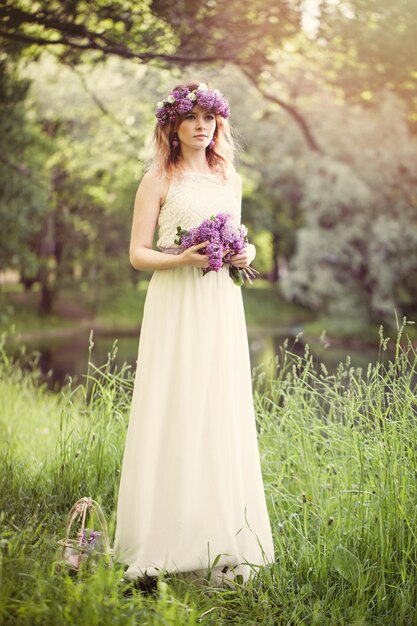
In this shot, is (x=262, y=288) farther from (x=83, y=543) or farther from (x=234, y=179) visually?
(x=83, y=543)

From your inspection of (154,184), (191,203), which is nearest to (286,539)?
(191,203)

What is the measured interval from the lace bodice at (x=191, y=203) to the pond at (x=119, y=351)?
10.3m

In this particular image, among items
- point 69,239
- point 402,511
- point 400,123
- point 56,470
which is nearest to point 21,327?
point 69,239

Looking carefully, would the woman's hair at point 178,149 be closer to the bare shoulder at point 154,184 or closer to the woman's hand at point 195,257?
the bare shoulder at point 154,184

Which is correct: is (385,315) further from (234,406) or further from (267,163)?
(234,406)

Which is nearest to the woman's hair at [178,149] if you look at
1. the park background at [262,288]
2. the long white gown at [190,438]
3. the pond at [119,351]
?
the long white gown at [190,438]

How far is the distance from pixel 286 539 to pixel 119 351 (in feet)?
45.3

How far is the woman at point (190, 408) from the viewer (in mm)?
3520

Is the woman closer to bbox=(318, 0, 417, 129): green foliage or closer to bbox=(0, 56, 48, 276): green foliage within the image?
bbox=(0, 56, 48, 276): green foliage

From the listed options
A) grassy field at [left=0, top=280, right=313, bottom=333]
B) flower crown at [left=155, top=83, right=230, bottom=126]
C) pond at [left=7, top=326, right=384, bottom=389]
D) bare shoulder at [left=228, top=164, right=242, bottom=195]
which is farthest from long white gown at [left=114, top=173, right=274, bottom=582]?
grassy field at [left=0, top=280, right=313, bottom=333]

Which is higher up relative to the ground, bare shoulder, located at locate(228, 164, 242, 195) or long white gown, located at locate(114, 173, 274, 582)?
bare shoulder, located at locate(228, 164, 242, 195)

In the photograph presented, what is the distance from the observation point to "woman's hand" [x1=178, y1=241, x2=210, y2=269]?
3.41 m

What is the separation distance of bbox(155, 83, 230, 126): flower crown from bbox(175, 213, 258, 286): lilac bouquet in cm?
61

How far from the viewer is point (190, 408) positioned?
3541 millimetres
